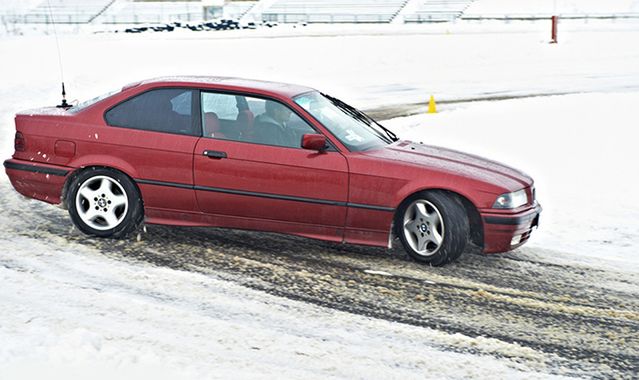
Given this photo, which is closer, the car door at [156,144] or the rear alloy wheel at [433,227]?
the rear alloy wheel at [433,227]

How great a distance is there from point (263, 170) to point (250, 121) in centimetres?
47

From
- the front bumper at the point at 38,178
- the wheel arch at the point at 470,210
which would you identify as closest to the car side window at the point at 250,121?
the wheel arch at the point at 470,210

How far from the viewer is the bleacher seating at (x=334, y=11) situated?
210 feet

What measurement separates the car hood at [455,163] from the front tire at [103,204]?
201 centimetres

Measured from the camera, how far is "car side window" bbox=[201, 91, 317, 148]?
7258 mm

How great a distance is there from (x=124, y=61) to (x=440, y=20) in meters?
36.9

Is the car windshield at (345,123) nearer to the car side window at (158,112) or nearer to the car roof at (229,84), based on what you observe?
the car roof at (229,84)

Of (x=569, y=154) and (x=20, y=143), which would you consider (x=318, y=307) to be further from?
(x=569, y=154)

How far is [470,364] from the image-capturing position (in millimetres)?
5047

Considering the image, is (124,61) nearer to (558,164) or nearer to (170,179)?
(558,164)

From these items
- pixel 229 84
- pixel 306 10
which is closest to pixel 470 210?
pixel 229 84

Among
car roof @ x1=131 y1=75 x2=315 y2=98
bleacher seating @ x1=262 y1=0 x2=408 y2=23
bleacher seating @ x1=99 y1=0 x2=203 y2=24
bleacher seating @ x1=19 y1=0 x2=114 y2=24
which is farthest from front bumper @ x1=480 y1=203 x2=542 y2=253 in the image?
bleacher seating @ x1=19 y1=0 x2=114 y2=24

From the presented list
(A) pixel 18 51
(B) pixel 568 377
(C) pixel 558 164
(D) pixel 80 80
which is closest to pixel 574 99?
(C) pixel 558 164

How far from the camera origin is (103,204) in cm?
753
